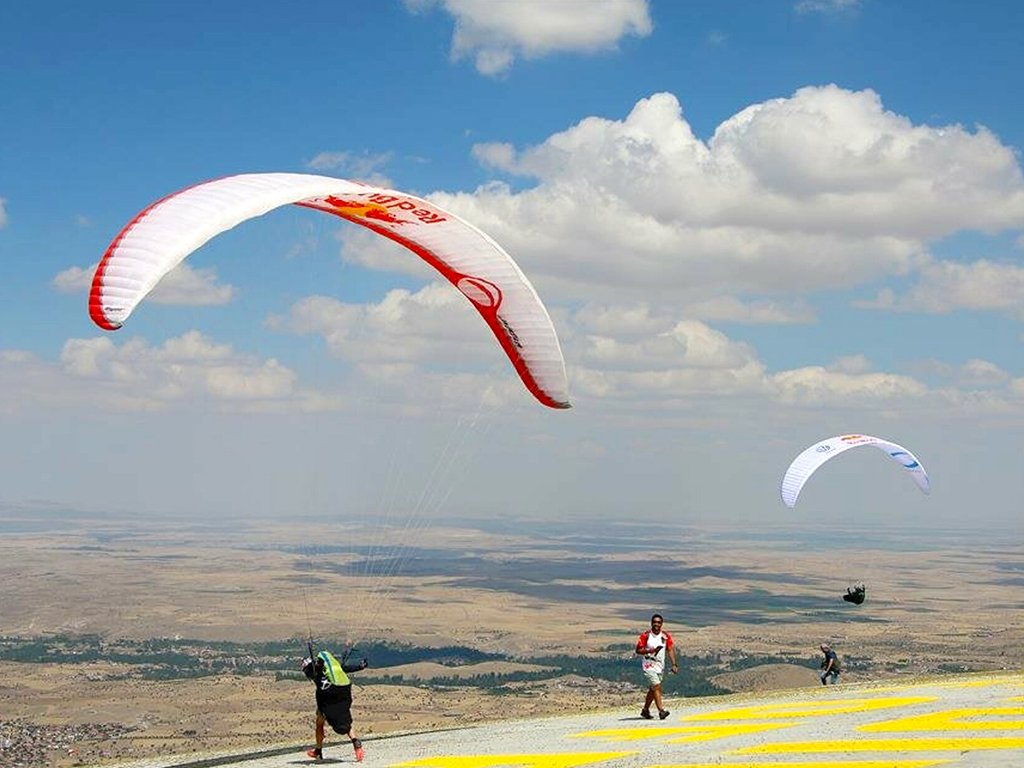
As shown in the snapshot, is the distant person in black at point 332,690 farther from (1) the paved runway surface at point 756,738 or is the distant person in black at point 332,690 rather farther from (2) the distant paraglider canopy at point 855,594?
(2) the distant paraglider canopy at point 855,594

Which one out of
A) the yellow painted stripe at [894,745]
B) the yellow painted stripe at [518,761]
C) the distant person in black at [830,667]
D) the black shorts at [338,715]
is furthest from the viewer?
the distant person in black at [830,667]

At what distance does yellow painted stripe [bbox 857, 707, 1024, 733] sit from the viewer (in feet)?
54.7

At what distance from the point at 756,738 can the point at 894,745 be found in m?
2.31

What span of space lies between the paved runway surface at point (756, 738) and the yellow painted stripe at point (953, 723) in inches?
0.7

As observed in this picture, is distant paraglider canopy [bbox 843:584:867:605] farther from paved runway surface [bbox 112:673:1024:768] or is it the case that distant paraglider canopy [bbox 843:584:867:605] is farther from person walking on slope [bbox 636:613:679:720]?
person walking on slope [bbox 636:613:679:720]

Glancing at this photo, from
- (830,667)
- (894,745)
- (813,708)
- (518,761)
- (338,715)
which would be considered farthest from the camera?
(830,667)

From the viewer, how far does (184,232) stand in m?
15.1

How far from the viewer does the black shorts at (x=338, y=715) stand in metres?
17.5

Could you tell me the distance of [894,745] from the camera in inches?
618

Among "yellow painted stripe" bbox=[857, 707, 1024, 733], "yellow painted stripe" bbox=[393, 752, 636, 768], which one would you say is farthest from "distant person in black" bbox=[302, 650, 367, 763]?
"yellow painted stripe" bbox=[857, 707, 1024, 733]

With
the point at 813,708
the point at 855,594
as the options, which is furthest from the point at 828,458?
the point at 813,708

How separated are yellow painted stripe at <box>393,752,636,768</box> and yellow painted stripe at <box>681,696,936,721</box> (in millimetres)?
4936

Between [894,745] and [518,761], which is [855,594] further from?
[518,761]

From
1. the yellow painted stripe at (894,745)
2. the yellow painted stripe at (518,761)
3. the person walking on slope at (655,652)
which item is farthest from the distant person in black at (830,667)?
the yellow painted stripe at (518,761)
